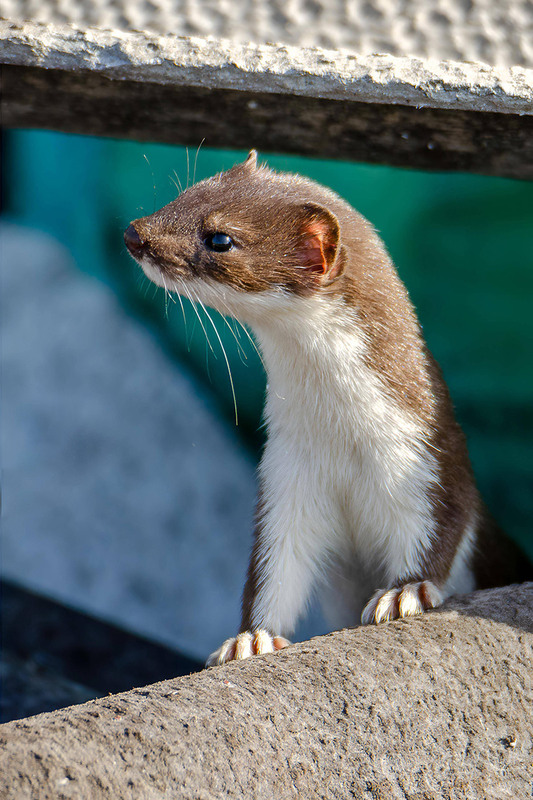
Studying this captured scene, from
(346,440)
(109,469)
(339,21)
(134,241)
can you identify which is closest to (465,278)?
(346,440)

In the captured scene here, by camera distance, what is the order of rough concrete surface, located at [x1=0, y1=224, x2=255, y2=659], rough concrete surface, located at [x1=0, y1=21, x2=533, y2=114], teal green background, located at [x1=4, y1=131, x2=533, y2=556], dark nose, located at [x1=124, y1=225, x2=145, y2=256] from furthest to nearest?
1. rough concrete surface, located at [x1=0, y1=224, x2=255, y2=659]
2. teal green background, located at [x1=4, y1=131, x2=533, y2=556]
3. dark nose, located at [x1=124, y1=225, x2=145, y2=256]
4. rough concrete surface, located at [x1=0, y1=21, x2=533, y2=114]

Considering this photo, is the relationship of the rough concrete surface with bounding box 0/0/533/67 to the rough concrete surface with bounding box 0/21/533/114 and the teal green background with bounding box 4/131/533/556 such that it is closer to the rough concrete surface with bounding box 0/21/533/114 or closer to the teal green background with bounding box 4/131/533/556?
the rough concrete surface with bounding box 0/21/533/114

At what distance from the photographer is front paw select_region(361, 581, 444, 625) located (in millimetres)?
1421

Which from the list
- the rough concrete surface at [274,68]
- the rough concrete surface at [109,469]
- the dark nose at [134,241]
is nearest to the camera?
the rough concrete surface at [274,68]

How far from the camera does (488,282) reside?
217 centimetres

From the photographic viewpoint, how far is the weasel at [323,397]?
1.40 meters

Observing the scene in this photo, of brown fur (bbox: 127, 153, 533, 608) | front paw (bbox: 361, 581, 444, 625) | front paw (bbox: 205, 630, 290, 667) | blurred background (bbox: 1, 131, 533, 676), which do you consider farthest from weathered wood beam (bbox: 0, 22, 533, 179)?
front paw (bbox: 205, 630, 290, 667)

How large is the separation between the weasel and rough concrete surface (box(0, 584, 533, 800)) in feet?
0.59

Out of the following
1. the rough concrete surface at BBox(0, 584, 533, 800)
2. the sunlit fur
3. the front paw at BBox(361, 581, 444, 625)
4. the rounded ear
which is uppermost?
the rounded ear

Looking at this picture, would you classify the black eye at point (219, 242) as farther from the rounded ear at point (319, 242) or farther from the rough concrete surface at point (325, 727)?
the rough concrete surface at point (325, 727)

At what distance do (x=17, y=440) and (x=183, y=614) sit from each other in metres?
0.94

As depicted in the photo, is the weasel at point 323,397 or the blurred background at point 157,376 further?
the blurred background at point 157,376

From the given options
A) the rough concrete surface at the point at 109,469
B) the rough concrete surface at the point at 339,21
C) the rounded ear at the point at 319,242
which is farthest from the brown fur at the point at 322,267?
the rough concrete surface at the point at 109,469

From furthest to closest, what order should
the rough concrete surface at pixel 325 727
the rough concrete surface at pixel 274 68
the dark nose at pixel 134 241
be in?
the dark nose at pixel 134 241 < the rough concrete surface at pixel 274 68 < the rough concrete surface at pixel 325 727
